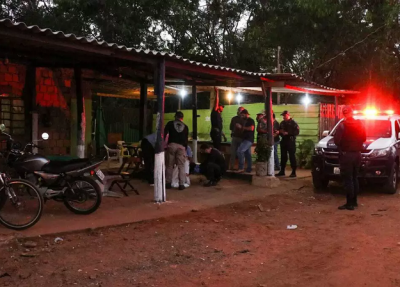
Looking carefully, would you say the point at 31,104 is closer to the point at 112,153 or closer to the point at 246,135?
the point at 112,153

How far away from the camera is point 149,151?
9.88m

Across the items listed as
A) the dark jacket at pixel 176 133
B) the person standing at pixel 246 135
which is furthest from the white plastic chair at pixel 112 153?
the dark jacket at pixel 176 133

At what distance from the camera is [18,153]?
7.20 m

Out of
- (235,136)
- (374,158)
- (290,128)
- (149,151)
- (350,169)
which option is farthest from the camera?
(235,136)

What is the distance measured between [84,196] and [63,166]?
59 cm

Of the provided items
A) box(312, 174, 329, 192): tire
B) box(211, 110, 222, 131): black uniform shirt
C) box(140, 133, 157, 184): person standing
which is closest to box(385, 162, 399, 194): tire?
box(312, 174, 329, 192): tire

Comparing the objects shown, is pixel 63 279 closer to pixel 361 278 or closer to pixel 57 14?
pixel 361 278

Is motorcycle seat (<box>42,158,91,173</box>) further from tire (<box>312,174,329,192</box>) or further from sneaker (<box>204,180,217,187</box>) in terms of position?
tire (<box>312,174,329,192</box>)

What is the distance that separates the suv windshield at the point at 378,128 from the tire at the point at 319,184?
1.17 metres

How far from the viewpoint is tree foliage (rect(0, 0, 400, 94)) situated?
16.1 metres

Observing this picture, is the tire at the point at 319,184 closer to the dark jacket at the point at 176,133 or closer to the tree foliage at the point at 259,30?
the dark jacket at the point at 176,133

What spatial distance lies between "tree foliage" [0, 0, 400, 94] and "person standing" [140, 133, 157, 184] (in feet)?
25.1

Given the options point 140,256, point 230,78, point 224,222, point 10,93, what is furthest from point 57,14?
point 140,256

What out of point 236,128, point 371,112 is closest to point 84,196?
point 236,128
